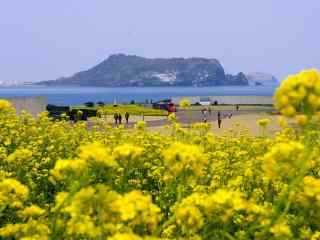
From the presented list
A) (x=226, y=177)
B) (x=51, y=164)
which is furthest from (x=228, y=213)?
(x=51, y=164)

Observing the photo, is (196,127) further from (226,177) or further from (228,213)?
(228,213)

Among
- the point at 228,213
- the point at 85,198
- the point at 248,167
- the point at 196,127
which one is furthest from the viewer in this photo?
the point at 196,127

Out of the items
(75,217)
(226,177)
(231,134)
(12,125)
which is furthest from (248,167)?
(231,134)

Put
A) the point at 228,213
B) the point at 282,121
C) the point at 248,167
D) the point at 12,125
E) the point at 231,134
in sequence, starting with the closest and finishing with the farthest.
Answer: the point at 228,213
the point at 282,121
the point at 248,167
the point at 12,125
the point at 231,134

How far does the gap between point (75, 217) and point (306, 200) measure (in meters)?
1.27

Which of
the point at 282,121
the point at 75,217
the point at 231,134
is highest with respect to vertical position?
the point at 282,121

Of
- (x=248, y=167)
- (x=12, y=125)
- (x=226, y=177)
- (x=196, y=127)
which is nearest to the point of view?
(x=248, y=167)

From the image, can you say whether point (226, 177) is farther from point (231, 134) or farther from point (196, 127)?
point (231, 134)

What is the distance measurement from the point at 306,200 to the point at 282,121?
81cm

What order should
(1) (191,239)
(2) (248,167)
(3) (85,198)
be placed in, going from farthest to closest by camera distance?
(2) (248,167), (1) (191,239), (3) (85,198)

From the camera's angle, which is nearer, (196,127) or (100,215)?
(100,215)

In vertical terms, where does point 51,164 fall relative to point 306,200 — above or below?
below

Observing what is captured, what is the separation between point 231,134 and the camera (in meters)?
12.4

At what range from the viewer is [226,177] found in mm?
6582
